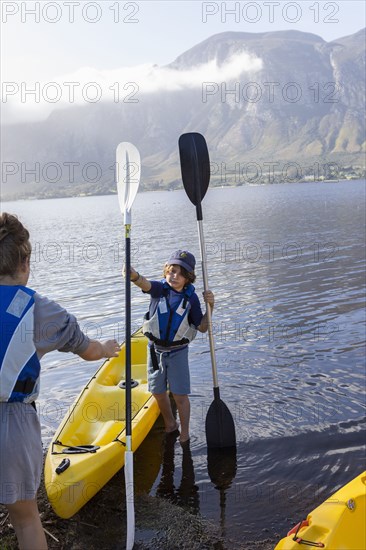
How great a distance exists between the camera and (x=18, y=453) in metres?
3.37

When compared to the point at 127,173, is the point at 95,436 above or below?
below

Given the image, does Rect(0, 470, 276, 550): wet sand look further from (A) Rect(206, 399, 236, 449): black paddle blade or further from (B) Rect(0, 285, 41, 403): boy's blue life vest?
(B) Rect(0, 285, 41, 403): boy's blue life vest

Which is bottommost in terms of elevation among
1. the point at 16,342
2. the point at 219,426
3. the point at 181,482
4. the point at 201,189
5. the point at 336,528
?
the point at 181,482

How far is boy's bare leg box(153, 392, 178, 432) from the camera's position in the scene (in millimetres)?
7023

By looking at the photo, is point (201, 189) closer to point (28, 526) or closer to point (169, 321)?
point (169, 321)

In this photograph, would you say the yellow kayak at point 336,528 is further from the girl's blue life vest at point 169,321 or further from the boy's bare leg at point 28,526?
the girl's blue life vest at point 169,321

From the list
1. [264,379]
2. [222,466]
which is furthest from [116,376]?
[264,379]

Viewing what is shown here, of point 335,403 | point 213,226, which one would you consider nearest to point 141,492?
point 335,403

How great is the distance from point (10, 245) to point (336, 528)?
2.78 m

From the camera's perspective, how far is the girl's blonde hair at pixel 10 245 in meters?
3.43

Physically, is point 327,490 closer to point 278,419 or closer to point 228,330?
point 278,419

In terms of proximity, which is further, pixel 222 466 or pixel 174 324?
pixel 222 466

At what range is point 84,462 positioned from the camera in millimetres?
5598

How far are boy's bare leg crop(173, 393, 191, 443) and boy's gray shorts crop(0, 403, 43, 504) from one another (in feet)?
11.4
